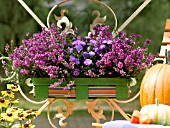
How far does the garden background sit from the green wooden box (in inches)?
73.7

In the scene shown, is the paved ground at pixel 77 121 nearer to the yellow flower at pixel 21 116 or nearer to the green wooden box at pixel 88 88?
the green wooden box at pixel 88 88

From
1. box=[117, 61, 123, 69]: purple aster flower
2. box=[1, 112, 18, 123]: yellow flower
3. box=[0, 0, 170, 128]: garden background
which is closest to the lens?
box=[1, 112, 18, 123]: yellow flower

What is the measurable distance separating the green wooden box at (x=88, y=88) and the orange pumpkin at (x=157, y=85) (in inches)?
3.7

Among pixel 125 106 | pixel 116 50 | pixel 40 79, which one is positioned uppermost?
pixel 116 50

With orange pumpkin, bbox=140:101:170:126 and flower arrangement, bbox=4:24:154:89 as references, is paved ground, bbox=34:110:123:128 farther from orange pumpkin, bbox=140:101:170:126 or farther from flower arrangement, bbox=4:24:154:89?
orange pumpkin, bbox=140:101:170:126

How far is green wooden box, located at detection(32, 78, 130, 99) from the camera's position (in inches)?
84.3

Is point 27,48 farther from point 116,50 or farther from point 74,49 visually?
point 116,50

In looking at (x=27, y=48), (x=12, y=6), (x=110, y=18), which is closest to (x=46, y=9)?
(x=12, y=6)

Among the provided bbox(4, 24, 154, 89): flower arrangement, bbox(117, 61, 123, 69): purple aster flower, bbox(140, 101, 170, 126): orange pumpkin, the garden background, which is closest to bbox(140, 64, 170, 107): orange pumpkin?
bbox(4, 24, 154, 89): flower arrangement

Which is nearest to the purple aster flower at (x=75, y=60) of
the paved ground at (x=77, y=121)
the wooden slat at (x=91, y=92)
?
the wooden slat at (x=91, y=92)

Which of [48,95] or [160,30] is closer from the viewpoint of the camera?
[48,95]

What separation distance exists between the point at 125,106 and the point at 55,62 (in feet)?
8.57

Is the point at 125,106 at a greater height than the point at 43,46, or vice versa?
the point at 43,46

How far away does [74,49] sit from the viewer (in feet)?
7.16
